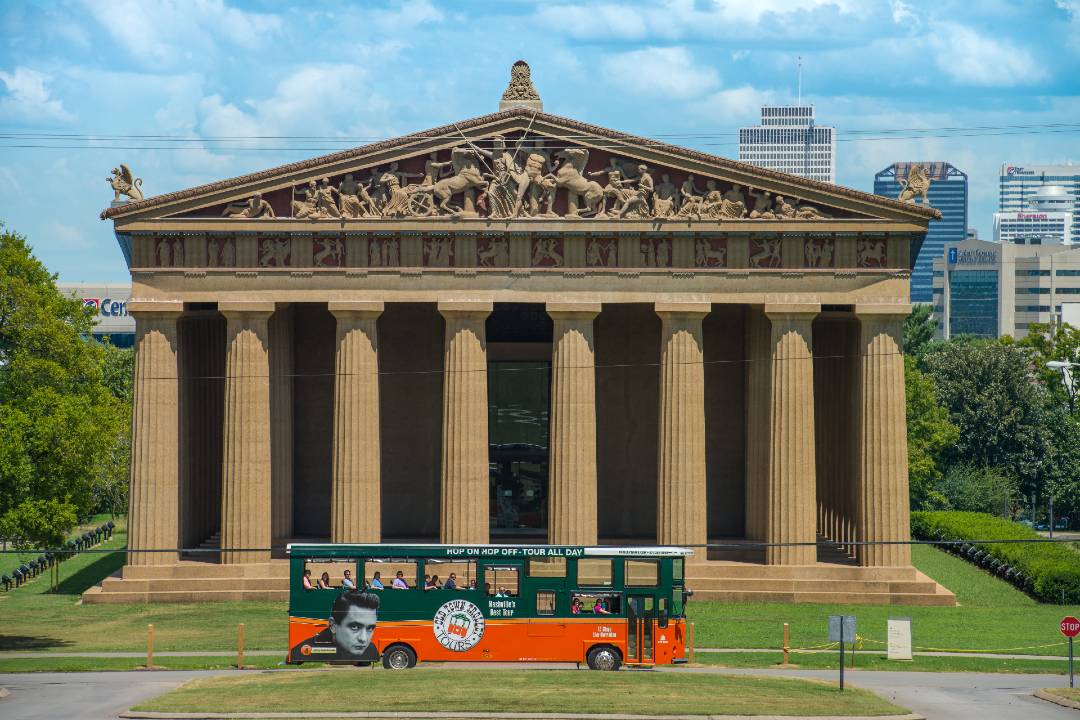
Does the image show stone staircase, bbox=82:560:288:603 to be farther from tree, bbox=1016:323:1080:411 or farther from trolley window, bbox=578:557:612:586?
tree, bbox=1016:323:1080:411

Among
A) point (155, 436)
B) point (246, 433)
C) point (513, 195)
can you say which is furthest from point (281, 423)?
point (513, 195)

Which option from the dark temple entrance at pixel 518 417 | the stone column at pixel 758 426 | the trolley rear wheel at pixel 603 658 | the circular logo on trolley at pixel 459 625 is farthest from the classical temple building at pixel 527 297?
the trolley rear wheel at pixel 603 658

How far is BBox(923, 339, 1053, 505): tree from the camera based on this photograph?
117m

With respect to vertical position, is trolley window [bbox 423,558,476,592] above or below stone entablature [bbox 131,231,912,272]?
below

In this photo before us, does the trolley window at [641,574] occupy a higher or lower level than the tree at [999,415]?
lower

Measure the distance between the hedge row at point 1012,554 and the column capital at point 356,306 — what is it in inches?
941

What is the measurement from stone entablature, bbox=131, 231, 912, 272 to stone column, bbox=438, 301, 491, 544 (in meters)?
2.65

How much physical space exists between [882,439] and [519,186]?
16829mm

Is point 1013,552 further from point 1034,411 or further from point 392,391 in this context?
point 1034,411

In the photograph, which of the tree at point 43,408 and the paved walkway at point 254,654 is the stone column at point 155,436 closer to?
the tree at point 43,408

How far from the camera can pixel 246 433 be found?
67.8m

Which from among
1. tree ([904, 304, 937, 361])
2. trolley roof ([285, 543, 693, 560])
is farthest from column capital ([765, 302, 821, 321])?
tree ([904, 304, 937, 361])

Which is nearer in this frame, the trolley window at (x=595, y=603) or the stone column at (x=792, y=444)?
the trolley window at (x=595, y=603)

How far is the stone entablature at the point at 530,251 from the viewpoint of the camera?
67438mm
